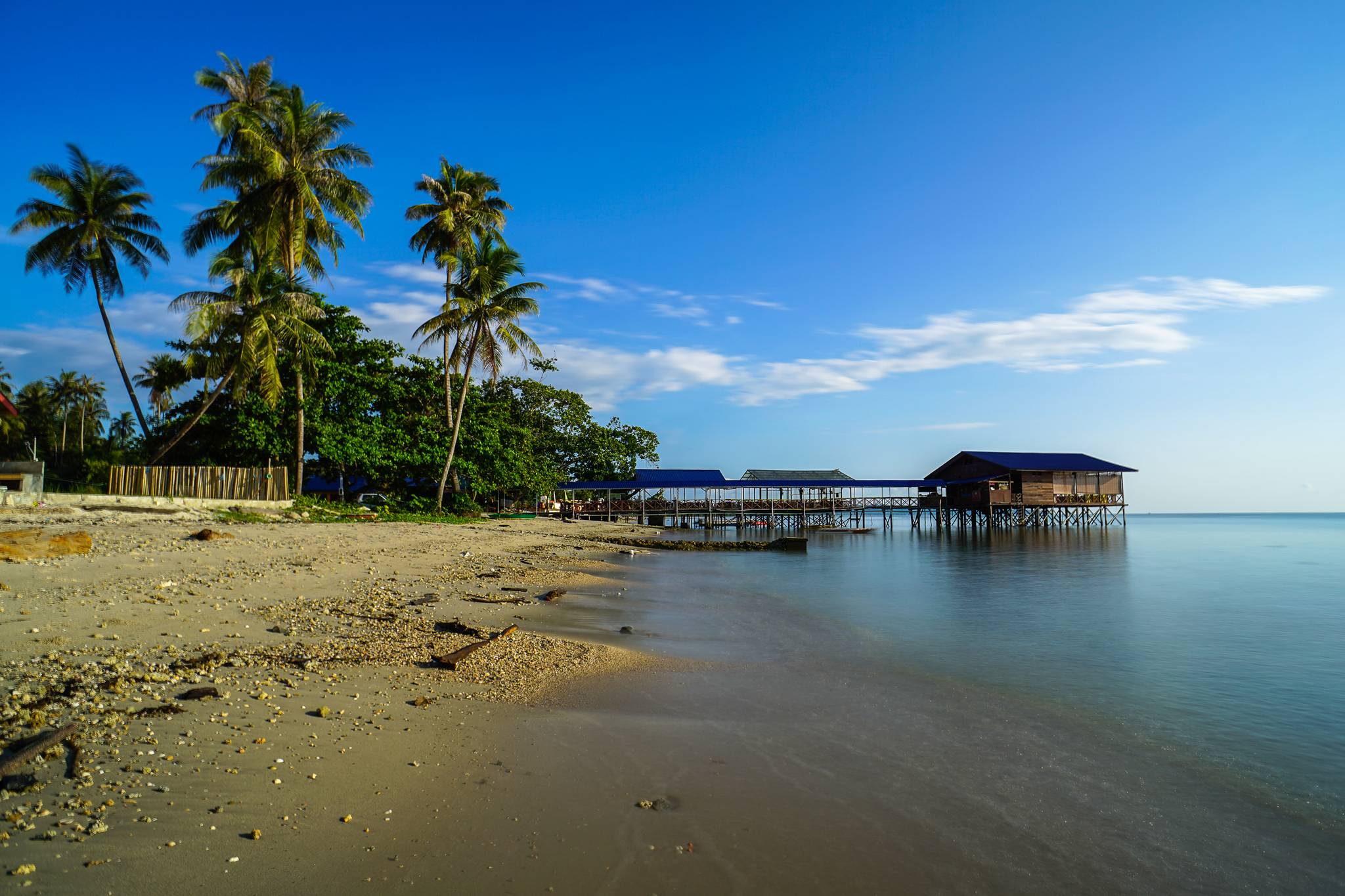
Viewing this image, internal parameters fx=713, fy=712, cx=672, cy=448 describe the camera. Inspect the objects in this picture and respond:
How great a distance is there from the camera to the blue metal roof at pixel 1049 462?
52.8 meters

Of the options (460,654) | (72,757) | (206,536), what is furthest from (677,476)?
(72,757)

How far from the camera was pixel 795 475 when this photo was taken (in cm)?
5747

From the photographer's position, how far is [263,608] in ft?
26.6

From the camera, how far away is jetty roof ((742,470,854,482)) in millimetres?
55844

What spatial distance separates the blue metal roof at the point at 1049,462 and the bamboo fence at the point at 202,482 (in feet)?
155

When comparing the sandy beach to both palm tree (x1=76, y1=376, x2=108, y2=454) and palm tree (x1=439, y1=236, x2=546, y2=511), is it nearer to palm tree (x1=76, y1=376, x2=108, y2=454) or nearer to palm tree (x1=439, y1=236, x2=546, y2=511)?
palm tree (x1=439, y1=236, x2=546, y2=511)

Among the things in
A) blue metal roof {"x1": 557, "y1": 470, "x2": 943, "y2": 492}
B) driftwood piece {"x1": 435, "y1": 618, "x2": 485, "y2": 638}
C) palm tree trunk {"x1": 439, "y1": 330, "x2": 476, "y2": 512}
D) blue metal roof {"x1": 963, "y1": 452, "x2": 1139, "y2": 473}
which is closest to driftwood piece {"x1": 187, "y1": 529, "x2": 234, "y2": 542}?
driftwood piece {"x1": 435, "y1": 618, "x2": 485, "y2": 638}

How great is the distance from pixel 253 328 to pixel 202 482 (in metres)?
5.10

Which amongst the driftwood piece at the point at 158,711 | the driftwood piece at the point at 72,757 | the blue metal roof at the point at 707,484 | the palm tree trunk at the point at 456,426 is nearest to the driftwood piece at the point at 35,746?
the driftwood piece at the point at 72,757

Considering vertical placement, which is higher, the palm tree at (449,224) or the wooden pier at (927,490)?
the palm tree at (449,224)

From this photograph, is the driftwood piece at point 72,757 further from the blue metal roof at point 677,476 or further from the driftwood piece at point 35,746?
the blue metal roof at point 677,476

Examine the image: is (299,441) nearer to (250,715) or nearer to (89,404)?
(250,715)

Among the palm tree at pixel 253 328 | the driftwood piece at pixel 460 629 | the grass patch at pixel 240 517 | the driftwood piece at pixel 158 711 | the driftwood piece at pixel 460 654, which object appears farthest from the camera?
the palm tree at pixel 253 328

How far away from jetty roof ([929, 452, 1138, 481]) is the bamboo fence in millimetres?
47098
